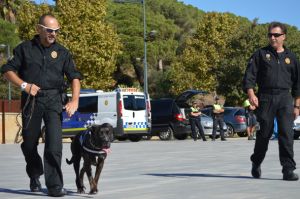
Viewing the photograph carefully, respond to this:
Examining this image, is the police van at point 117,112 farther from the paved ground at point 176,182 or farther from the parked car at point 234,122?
the paved ground at point 176,182

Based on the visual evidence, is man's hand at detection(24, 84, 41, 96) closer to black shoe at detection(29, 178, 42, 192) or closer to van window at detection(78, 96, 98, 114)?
black shoe at detection(29, 178, 42, 192)

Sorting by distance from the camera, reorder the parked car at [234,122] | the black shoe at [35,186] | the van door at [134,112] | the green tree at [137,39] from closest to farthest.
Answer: the black shoe at [35,186] < the van door at [134,112] < the parked car at [234,122] < the green tree at [137,39]

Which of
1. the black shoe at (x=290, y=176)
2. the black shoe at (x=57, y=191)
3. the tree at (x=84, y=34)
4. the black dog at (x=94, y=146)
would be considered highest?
the tree at (x=84, y=34)

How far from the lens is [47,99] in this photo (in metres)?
5.33

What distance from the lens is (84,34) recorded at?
29.1 meters

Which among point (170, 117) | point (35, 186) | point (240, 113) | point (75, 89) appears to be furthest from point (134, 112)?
point (75, 89)

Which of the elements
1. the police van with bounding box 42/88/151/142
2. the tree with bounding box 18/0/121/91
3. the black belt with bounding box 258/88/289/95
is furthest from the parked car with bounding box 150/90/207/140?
the black belt with bounding box 258/88/289/95

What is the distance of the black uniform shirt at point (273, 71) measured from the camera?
640 cm

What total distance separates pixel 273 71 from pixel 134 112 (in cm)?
1400

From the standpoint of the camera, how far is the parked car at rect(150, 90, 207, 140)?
21391mm

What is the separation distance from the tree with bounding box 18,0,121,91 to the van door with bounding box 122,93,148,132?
903 cm

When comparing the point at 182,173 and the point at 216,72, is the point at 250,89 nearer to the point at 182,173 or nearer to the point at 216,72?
the point at 182,173

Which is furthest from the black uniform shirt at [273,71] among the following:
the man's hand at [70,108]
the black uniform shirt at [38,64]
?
the black uniform shirt at [38,64]

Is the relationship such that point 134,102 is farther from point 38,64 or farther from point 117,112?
point 38,64
